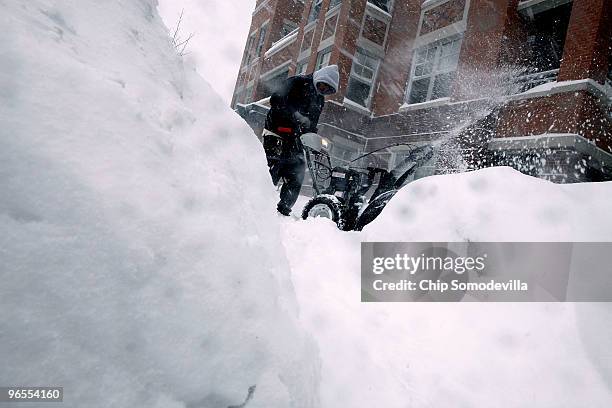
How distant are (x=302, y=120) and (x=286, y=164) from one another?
2.26 ft

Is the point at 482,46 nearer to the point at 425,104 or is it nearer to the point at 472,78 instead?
the point at 472,78

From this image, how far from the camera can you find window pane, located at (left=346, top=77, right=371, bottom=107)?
Result: 12.8 metres

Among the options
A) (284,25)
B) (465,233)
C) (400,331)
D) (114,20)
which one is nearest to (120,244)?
(114,20)

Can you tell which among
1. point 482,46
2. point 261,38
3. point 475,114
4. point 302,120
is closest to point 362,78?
point 482,46

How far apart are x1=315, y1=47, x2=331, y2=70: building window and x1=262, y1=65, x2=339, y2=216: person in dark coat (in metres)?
9.41

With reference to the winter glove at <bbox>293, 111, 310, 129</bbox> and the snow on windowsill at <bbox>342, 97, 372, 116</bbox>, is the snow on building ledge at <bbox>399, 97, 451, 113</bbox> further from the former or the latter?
the winter glove at <bbox>293, 111, 310, 129</bbox>

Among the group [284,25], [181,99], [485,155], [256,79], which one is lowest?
[181,99]

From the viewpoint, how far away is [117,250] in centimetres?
87

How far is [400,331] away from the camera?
1892mm

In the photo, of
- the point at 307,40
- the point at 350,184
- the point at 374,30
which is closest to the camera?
the point at 350,184

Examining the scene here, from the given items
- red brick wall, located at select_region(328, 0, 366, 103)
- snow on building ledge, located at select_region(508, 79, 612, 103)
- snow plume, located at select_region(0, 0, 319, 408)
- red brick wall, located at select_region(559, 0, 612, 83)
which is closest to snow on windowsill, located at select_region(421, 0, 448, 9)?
red brick wall, located at select_region(328, 0, 366, 103)

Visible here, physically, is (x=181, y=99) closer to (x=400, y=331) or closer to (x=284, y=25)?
(x=400, y=331)

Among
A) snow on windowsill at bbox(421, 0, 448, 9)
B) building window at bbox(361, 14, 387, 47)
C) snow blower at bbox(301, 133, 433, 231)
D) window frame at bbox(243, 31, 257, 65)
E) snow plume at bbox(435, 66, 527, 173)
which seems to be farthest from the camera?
window frame at bbox(243, 31, 257, 65)

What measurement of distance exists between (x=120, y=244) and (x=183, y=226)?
0.20m
